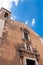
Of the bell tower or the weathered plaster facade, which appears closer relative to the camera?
the weathered plaster facade

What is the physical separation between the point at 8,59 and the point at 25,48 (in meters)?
1.92

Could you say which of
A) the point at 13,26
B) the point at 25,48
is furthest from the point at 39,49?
the point at 13,26

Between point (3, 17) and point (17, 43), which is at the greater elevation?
point (3, 17)

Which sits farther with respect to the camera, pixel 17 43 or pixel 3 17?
pixel 3 17

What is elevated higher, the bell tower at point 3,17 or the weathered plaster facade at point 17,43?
the bell tower at point 3,17

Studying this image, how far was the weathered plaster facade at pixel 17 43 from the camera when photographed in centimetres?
890

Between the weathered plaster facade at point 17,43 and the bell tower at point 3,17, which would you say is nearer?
the weathered plaster facade at point 17,43

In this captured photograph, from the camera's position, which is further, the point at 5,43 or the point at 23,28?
the point at 23,28

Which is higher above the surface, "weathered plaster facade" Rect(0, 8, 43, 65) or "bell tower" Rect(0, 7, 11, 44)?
"bell tower" Rect(0, 7, 11, 44)

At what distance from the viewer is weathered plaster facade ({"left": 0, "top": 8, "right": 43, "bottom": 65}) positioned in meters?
8.90

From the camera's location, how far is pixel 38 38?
12461 millimetres

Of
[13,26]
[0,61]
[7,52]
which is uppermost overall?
[13,26]

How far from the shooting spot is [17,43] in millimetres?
Result: 10062

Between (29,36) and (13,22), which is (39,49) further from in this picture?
(13,22)
